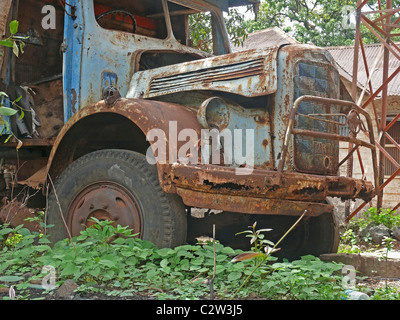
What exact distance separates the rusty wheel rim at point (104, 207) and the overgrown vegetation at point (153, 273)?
19 cm

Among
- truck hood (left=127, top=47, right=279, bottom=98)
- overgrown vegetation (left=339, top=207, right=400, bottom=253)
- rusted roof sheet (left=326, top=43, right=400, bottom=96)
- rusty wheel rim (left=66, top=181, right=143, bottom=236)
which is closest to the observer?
rusty wheel rim (left=66, top=181, right=143, bottom=236)

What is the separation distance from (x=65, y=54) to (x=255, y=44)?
12508mm

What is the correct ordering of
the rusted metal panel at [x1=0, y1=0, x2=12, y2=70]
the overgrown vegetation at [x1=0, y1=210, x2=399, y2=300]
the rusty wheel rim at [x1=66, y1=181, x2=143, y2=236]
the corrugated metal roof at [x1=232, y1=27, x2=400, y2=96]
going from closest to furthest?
the overgrown vegetation at [x1=0, y1=210, x2=399, y2=300]
the rusty wheel rim at [x1=66, y1=181, x2=143, y2=236]
the rusted metal panel at [x1=0, y1=0, x2=12, y2=70]
the corrugated metal roof at [x1=232, y1=27, x2=400, y2=96]

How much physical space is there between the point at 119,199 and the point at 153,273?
34.1 inches

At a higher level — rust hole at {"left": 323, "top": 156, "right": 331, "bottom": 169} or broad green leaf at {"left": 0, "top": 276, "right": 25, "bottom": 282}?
rust hole at {"left": 323, "top": 156, "right": 331, "bottom": 169}

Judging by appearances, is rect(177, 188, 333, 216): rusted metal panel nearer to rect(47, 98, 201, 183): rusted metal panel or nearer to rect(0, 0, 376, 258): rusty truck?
rect(0, 0, 376, 258): rusty truck

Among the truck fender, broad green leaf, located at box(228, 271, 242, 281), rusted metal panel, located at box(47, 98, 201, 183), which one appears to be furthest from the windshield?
broad green leaf, located at box(228, 271, 242, 281)

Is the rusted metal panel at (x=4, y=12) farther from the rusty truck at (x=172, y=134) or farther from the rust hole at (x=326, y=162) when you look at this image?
the rust hole at (x=326, y=162)

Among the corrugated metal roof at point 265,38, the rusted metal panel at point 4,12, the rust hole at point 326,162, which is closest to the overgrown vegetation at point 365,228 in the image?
the rust hole at point 326,162

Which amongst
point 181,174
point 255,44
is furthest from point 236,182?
point 255,44

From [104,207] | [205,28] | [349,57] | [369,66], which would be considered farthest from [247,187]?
[349,57]

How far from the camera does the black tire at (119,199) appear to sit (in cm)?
399

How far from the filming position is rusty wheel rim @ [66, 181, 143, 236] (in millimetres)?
4117

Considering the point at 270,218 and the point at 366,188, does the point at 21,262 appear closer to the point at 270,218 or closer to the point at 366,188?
the point at 270,218
